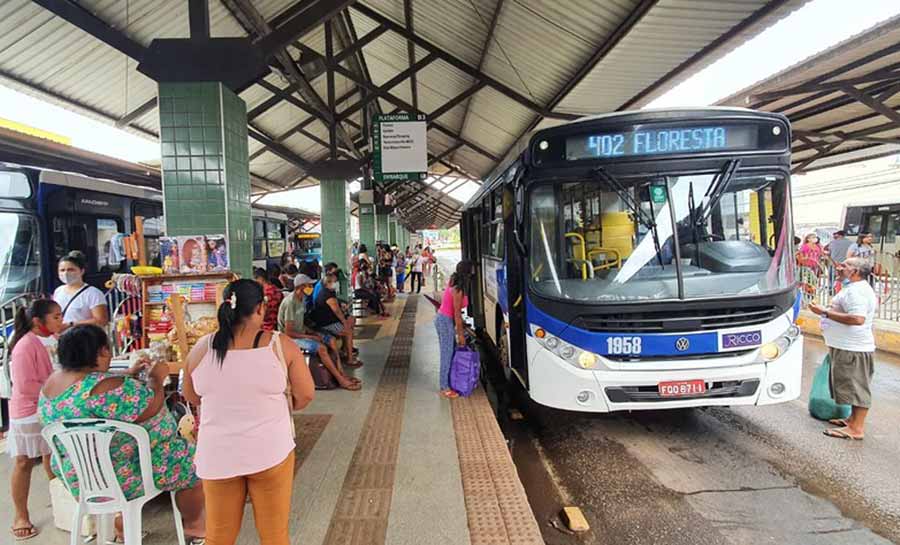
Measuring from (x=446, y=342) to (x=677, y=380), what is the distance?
8.22ft

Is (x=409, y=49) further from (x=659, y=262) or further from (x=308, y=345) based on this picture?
(x=659, y=262)

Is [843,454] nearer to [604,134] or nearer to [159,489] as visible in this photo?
[604,134]

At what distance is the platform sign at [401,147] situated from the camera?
10.5m

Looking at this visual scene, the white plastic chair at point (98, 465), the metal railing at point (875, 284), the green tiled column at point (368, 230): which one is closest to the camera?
the white plastic chair at point (98, 465)

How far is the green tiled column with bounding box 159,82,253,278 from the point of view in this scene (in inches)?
215

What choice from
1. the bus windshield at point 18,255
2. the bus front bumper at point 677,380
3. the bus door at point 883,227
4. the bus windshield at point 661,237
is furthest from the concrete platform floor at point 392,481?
the bus door at point 883,227

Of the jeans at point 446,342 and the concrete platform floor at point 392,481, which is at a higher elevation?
the jeans at point 446,342

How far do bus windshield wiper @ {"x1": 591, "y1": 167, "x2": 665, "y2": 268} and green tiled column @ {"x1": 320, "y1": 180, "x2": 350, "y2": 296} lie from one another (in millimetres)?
9312

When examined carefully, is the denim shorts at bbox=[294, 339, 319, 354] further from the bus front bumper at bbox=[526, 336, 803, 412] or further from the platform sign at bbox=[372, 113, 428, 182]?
the platform sign at bbox=[372, 113, 428, 182]

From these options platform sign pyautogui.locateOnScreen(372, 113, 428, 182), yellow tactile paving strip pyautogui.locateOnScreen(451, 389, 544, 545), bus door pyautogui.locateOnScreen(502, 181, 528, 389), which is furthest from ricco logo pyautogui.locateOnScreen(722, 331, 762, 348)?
platform sign pyautogui.locateOnScreen(372, 113, 428, 182)

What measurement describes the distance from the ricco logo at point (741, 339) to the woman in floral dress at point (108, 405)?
3.94m

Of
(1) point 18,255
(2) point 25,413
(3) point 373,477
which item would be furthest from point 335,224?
(2) point 25,413

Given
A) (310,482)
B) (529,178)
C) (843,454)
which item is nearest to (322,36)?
(529,178)

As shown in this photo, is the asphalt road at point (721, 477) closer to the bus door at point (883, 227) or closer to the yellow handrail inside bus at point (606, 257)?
the yellow handrail inside bus at point (606, 257)
